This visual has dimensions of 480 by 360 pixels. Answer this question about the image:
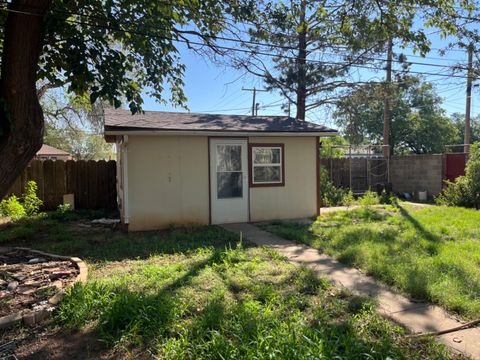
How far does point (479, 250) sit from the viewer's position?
6.10 meters

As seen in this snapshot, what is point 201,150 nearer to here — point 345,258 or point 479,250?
point 345,258

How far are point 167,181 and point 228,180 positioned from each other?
1.55 meters

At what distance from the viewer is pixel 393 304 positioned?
13.3ft

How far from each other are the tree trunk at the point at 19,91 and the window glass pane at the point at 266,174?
603 cm

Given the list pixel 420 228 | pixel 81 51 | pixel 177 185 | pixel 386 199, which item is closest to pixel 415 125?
pixel 386 199

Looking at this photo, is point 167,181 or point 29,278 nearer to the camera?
point 29,278

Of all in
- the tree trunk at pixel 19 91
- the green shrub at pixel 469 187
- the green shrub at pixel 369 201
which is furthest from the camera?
the green shrub at pixel 369 201

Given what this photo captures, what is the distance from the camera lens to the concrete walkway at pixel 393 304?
329 cm

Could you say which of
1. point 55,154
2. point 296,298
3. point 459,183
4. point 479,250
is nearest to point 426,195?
point 459,183

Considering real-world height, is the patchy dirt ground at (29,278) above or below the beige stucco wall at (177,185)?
below

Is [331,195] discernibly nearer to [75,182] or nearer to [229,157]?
[229,157]

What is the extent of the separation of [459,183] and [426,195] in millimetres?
3034

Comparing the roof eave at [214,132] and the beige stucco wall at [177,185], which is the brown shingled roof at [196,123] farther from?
the beige stucco wall at [177,185]

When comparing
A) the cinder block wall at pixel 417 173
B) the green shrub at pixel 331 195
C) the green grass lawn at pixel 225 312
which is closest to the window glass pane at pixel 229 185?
the green grass lawn at pixel 225 312
